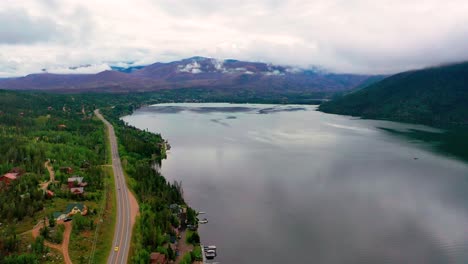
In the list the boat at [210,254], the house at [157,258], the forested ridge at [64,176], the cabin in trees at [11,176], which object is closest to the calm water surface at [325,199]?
the boat at [210,254]

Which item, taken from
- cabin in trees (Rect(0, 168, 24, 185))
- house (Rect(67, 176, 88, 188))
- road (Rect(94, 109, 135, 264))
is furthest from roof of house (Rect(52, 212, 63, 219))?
cabin in trees (Rect(0, 168, 24, 185))

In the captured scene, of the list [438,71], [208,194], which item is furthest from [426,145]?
[438,71]

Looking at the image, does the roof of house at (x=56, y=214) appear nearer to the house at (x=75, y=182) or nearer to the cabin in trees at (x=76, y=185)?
the cabin in trees at (x=76, y=185)

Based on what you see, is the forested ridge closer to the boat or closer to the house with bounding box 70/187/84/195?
the house with bounding box 70/187/84/195

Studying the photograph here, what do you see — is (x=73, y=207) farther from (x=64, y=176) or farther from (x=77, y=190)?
(x=64, y=176)

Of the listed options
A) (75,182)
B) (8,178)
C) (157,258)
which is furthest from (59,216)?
(8,178)

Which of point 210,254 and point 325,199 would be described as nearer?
point 210,254

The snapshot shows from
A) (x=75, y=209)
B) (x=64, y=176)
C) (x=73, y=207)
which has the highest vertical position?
(x=64, y=176)
